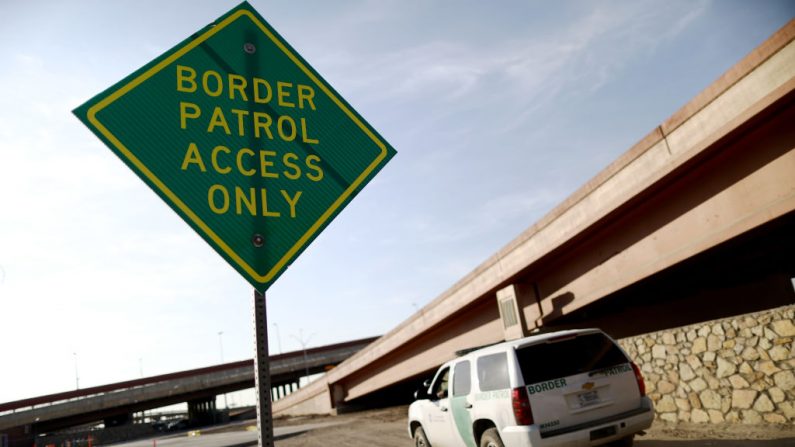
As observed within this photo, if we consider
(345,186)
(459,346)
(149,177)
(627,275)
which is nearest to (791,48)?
(627,275)

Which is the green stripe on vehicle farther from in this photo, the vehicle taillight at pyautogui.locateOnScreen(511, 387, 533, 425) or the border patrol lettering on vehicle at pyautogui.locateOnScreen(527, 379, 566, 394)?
the border patrol lettering on vehicle at pyautogui.locateOnScreen(527, 379, 566, 394)

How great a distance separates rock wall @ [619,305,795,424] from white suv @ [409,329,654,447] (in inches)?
145

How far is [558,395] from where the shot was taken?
7.39 meters

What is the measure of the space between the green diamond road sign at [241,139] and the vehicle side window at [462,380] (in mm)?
6540

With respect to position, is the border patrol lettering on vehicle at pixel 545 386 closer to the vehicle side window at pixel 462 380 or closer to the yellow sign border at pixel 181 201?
the vehicle side window at pixel 462 380

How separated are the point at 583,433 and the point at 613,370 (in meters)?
1.09

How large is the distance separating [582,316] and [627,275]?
4.33 metres

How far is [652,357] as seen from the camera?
1253cm

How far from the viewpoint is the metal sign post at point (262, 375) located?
8.91 ft

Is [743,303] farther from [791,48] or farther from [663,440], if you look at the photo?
[791,48]

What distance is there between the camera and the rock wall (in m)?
9.54

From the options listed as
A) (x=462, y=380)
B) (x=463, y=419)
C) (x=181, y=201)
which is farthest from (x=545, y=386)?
(x=181, y=201)

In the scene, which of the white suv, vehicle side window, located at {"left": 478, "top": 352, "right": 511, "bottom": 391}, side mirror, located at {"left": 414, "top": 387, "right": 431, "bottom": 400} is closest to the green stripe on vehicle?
the white suv

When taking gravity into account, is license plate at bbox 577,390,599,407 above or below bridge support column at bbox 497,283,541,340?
below
